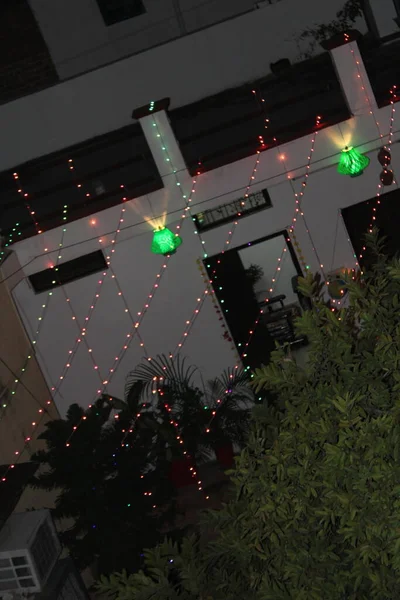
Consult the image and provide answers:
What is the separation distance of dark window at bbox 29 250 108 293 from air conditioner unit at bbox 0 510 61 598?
150 inches

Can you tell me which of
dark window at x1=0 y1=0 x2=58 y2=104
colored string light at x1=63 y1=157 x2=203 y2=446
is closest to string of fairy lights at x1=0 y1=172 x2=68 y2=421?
colored string light at x1=63 y1=157 x2=203 y2=446

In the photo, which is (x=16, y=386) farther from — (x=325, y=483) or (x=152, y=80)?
(x=325, y=483)

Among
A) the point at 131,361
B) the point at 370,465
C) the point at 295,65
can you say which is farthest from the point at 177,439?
the point at 370,465

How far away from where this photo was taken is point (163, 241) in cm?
936

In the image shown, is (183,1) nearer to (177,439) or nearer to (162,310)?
(162,310)

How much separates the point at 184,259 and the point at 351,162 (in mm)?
2208

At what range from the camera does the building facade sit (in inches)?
376

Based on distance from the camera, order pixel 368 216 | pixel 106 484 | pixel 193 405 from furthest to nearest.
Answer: pixel 368 216 < pixel 193 405 < pixel 106 484

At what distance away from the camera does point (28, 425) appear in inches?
358

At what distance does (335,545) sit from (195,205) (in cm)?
725

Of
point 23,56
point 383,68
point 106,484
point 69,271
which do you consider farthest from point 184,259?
point 23,56

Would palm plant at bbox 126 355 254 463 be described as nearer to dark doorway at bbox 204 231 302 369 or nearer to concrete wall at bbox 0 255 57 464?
dark doorway at bbox 204 231 302 369

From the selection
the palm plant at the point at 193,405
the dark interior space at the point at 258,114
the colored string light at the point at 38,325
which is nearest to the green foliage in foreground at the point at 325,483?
the palm plant at the point at 193,405

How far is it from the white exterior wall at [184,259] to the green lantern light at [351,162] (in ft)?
0.59
